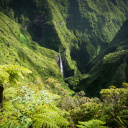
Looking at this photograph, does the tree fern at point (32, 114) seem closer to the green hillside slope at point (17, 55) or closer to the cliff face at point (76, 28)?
the green hillside slope at point (17, 55)

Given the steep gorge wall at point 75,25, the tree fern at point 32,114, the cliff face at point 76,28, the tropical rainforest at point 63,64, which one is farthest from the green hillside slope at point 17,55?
the tree fern at point 32,114

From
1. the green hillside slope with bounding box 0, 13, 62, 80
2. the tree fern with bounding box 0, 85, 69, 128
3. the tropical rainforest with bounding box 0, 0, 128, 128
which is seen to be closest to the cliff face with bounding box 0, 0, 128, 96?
the tropical rainforest with bounding box 0, 0, 128, 128

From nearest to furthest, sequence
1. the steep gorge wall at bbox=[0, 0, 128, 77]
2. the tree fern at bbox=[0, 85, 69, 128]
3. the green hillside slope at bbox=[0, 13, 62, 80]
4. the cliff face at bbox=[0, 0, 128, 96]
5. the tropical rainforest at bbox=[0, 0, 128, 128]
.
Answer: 1. the tree fern at bbox=[0, 85, 69, 128]
2. the tropical rainforest at bbox=[0, 0, 128, 128]
3. the green hillside slope at bbox=[0, 13, 62, 80]
4. the cliff face at bbox=[0, 0, 128, 96]
5. the steep gorge wall at bbox=[0, 0, 128, 77]

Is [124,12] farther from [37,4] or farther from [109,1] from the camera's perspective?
[37,4]

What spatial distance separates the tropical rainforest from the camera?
3.02 m

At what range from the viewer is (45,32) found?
98000 millimetres

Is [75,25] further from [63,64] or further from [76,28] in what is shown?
[63,64]

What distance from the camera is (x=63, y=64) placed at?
279ft

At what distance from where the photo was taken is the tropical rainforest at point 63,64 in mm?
3020

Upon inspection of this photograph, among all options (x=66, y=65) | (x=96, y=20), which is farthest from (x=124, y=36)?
(x=96, y=20)

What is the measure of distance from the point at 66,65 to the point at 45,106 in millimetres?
81755

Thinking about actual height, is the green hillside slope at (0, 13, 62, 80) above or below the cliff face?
below

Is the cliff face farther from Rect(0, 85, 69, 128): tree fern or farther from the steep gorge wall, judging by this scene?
Rect(0, 85, 69, 128): tree fern

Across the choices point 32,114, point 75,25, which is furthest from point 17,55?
point 75,25
